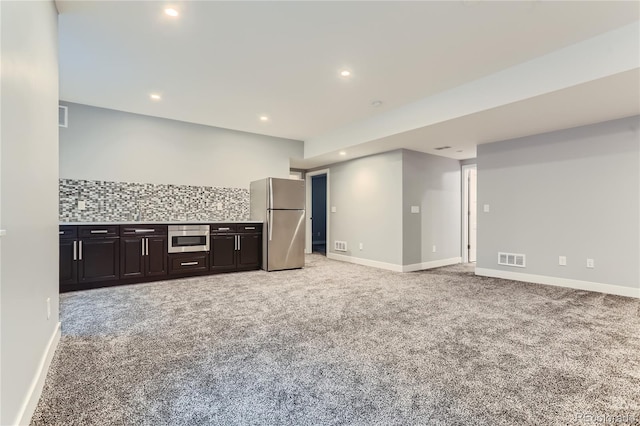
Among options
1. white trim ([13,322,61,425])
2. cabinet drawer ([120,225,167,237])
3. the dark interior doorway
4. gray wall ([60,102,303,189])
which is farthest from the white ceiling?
the dark interior doorway

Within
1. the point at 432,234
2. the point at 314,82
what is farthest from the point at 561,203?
the point at 314,82

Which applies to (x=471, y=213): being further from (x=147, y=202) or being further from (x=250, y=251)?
(x=147, y=202)

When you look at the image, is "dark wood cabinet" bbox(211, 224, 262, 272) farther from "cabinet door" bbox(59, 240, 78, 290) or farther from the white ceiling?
the white ceiling

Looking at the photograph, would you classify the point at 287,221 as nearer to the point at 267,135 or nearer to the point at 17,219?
the point at 267,135

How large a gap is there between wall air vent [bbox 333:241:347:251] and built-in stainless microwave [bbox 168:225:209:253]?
2.99m

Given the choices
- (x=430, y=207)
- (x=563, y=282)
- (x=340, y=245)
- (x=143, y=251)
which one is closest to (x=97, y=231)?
(x=143, y=251)

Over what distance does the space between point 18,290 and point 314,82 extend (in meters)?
3.37

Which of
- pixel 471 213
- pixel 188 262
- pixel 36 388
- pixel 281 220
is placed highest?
pixel 471 213

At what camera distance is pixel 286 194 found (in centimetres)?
566

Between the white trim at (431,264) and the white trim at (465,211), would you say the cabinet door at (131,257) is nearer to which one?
the white trim at (431,264)

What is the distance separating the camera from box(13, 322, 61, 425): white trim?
4.70ft

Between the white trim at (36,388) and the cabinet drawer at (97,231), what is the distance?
2243mm

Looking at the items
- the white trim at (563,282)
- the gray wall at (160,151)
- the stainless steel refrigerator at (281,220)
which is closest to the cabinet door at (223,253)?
the stainless steel refrigerator at (281,220)

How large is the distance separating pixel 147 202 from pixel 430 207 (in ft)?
16.7
